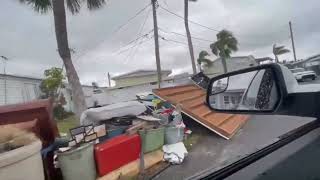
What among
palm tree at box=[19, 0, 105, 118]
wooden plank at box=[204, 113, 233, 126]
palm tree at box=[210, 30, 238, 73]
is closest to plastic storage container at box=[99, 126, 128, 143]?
wooden plank at box=[204, 113, 233, 126]

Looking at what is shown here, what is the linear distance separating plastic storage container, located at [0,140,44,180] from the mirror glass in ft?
9.60

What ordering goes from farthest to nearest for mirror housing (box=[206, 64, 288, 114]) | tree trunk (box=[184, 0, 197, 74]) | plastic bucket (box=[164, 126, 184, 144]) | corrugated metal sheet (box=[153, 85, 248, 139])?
tree trunk (box=[184, 0, 197, 74]), corrugated metal sheet (box=[153, 85, 248, 139]), plastic bucket (box=[164, 126, 184, 144]), mirror housing (box=[206, 64, 288, 114])

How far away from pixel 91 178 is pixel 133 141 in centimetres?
131

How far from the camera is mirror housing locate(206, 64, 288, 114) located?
61.0 inches

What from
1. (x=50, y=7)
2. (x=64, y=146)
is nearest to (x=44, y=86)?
(x=50, y=7)

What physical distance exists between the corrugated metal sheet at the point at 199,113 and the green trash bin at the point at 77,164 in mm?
4252

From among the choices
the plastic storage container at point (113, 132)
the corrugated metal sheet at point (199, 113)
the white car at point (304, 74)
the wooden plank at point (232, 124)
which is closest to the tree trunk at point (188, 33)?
the corrugated metal sheet at point (199, 113)

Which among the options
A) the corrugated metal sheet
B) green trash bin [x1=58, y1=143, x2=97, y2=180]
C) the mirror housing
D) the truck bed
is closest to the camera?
the mirror housing

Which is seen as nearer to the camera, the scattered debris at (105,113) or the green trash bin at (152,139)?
the green trash bin at (152,139)

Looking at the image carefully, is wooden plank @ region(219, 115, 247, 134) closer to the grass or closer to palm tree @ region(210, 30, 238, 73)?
the grass

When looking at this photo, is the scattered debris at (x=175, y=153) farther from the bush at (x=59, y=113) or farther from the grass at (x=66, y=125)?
the bush at (x=59, y=113)

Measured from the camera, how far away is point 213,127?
960 cm

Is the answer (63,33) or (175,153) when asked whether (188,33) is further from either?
(175,153)

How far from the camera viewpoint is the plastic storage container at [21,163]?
403cm
